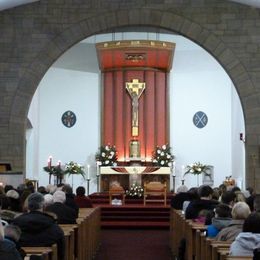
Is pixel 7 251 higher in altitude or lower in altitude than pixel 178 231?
higher

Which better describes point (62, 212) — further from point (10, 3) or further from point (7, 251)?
point (10, 3)

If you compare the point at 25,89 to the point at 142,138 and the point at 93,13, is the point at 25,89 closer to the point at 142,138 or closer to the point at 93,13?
the point at 93,13

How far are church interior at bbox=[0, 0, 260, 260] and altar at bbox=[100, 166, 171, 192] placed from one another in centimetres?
4

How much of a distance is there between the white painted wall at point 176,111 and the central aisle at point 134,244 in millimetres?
7558

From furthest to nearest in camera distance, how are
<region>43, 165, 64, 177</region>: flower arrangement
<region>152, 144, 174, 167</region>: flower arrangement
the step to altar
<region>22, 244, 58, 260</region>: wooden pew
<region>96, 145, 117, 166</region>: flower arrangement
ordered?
<region>96, 145, 117, 166</region>: flower arrangement
<region>152, 144, 174, 167</region>: flower arrangement
<region>43, 165, 64, 177</region>: flower arrangement
the step to altar
<region>22, 244, 58, 260</region>: wooden pew

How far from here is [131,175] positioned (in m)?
19.7

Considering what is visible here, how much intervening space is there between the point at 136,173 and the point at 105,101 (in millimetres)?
3437

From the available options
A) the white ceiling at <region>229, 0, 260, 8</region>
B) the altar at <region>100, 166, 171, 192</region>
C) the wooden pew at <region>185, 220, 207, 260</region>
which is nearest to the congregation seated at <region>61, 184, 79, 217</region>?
the wooden pew at <region>185, 220, 207, 260</region>

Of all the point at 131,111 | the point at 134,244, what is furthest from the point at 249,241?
the point at 131,111

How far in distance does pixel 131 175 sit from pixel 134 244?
8260mm

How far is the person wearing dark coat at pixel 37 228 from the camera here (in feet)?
18.7

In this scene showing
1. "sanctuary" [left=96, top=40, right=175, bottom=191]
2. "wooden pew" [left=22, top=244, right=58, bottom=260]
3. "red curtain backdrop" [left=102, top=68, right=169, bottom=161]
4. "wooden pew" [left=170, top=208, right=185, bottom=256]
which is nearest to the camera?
"wooden pew" [left=22, top=244, right=58, bottom=260]

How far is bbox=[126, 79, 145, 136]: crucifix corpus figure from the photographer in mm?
21312

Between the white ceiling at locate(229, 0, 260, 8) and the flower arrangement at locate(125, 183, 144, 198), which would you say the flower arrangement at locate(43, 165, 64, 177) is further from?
the white ceiling at locate(229, 0, 260, 8)
